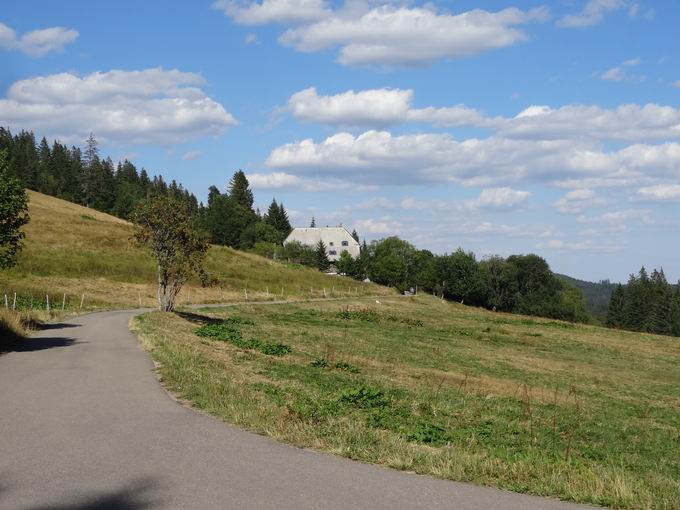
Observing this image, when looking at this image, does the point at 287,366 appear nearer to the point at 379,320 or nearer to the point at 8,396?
the point at 8,396

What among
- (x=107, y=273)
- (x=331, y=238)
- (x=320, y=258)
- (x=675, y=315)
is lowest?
(x=675, y=315)

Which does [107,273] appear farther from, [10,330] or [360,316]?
[10,330]

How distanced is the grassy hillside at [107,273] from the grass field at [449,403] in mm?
18537

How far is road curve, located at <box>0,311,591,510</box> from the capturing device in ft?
21.0

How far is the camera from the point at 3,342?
21.2 m

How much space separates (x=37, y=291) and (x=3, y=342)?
31.9 meters

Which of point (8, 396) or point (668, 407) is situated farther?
point (668, 407)

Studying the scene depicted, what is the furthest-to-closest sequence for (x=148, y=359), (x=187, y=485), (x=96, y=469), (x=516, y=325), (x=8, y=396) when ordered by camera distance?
(x=516, y=325)
(x=148, y=359)
(x=8, y=396)
(x=96, y=469)
(x=187, y=485)

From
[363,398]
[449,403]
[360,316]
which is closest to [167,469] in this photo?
[363,398]

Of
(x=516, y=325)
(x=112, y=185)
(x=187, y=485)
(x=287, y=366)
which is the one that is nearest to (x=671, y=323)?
(x=516, y=325)

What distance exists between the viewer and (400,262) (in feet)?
458

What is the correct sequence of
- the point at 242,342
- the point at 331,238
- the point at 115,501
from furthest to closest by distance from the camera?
the point at 331,238, the point at 242,342, the point at 115,501

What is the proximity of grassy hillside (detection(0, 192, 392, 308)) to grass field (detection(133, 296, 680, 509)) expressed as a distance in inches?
730

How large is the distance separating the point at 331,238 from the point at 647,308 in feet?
274
